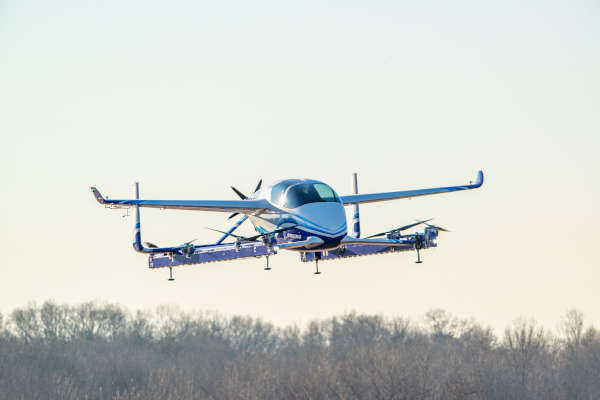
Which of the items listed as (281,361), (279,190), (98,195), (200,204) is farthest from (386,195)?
(281,361)

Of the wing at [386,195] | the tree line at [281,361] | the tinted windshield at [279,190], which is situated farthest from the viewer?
the tree line at [281,361]

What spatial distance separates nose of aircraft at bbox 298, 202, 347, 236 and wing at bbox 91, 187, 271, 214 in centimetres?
252

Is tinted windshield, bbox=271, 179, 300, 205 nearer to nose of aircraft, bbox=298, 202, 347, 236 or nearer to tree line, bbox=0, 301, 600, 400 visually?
nose of aircraft, bbox=298, 202, 347, 236

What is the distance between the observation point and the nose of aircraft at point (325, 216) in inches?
2003

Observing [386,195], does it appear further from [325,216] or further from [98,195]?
[98,195]

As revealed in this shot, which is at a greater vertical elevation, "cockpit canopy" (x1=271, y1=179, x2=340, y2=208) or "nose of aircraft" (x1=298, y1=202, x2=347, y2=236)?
"cockpit canopy" (x1=271, y1=179, x2=340, y2=208)

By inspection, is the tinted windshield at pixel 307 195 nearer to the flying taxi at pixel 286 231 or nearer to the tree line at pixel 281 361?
the flying taxi at pixel 286 231

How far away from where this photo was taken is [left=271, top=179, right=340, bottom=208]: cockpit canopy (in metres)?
51.7

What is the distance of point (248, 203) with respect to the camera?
176 ft

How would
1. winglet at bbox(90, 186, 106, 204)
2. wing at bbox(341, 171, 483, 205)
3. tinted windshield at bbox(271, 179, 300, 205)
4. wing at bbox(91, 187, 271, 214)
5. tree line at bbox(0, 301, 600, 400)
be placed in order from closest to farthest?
winglet at bbox(90, 186, 106, 204), wing at bbox(91, 187, 271, 214), tinted windshield at bbox(271, 179, 300, 205), wing at bbox(341, 171, 483, 205), tree line at bbox(0, 301, 600, 400)

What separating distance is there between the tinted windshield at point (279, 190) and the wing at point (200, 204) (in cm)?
46

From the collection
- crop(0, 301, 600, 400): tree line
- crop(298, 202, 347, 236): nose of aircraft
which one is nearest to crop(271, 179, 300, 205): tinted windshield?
crop(298, 202, 347, 236): nose of aircraft

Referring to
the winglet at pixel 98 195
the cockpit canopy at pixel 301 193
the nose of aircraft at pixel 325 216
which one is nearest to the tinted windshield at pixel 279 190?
the cockpit canopy at pixel 301 193

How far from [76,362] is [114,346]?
20284mm
